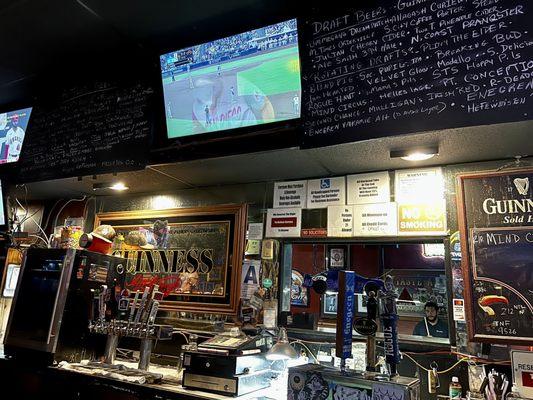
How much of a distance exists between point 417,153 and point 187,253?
6.45 feet

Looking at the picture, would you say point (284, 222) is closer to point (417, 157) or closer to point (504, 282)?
point (417, 157)

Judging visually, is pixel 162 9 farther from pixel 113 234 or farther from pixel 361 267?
pixel 361 267

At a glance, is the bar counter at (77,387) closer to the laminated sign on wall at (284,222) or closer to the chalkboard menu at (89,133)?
the laminated sign on wall at (284,222)

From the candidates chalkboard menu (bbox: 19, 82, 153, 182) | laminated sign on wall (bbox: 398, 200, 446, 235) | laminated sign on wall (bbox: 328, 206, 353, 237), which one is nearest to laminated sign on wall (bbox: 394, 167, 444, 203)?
laminated sign on wall (bbox: 398, 200, 446, 235)

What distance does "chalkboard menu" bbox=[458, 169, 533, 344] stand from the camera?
201cm

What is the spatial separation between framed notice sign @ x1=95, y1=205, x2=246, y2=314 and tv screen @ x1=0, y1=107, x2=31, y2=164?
1164 millimetres

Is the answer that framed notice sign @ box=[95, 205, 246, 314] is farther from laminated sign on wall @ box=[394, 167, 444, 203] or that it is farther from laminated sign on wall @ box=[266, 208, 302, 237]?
laminated sign on wall @ box=[394, 167, 444, 203]

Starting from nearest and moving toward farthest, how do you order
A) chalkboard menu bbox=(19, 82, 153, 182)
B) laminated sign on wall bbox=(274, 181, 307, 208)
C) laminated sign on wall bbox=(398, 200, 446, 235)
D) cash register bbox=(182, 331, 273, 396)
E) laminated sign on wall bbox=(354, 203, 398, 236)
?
cash register bbox=(182, 331, 273, 396) → laminated sign on wall bbox=(398, 200, 446, 235) → laminated sign on wall bbox=(354, 203, 398, 236) → laminated sign on wall bbox=(274, 181, 307, 208) → chalkboard menu bbox=(19, 82, 153, 182)

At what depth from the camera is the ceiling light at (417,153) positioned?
2230mm

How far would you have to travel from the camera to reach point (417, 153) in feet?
7.42

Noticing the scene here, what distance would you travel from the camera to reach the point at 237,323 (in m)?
2.88

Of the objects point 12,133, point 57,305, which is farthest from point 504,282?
point 12,133

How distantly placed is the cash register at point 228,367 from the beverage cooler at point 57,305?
3.31 feet

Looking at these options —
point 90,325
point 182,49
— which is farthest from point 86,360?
point 182,49
